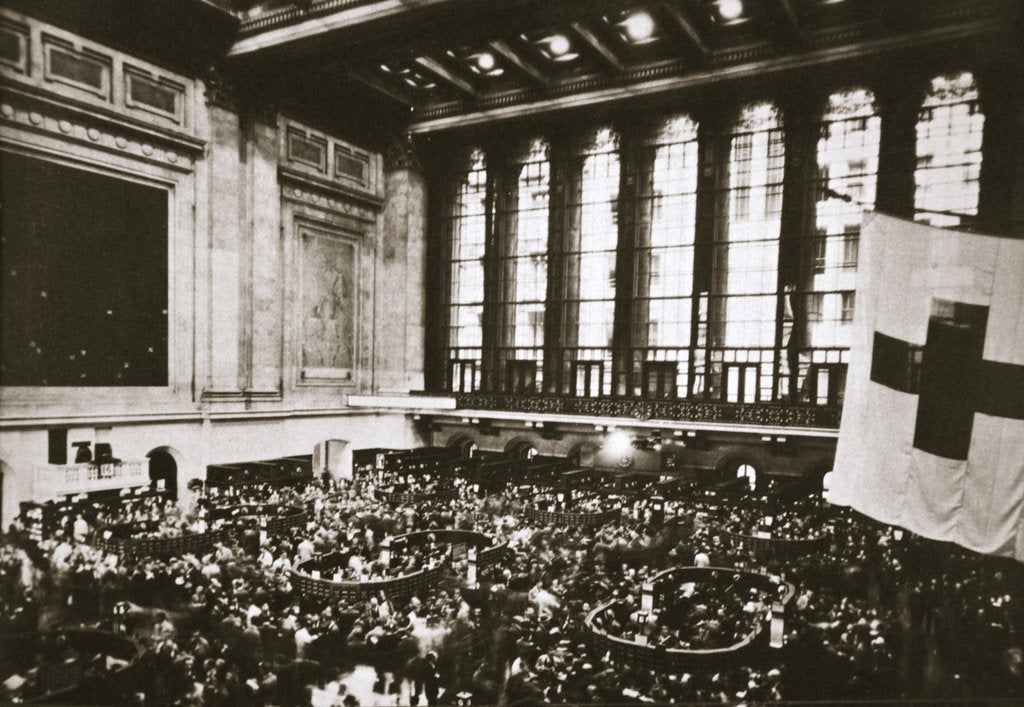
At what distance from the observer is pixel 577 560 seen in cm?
1145

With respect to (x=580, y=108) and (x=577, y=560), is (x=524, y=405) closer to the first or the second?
(x=580, y=108)

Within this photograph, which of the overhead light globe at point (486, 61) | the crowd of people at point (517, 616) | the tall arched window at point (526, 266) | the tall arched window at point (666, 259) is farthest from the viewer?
the tall arched window at point (526, 266)

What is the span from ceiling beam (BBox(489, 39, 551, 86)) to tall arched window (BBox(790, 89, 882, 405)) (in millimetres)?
9408

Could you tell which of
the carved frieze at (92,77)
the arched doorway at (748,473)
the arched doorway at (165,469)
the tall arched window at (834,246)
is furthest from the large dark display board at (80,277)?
the tall arched window at (834,246)

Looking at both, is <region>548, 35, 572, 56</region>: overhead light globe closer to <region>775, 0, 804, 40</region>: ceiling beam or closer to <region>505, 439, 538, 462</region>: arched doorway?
<region>775, 0, 804, 40</region>: ceiling beam

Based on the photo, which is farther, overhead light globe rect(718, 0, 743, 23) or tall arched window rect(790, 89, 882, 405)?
tall arched window rect(790, 89, 882, 405)

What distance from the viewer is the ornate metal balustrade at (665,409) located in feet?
62.3

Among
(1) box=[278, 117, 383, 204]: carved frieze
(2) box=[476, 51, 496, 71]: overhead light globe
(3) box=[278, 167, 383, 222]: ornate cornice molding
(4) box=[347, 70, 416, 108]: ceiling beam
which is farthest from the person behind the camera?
(4) box=[347, 70, 416, 108]: ceiling beam

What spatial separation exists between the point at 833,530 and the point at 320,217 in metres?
18.3

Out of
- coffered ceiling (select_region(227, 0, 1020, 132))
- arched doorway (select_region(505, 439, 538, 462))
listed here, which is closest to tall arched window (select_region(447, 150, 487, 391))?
arched doorway (select_region(505, 439, 538, 462))

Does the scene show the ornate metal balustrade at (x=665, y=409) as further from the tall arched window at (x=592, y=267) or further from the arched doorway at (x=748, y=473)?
the arched doorway at (x=748, y=473)

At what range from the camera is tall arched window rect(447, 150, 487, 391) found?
85.0 feet

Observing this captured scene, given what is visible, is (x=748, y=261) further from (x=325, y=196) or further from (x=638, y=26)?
(x=325, y=196)

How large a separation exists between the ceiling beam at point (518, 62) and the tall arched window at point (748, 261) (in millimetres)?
6889
